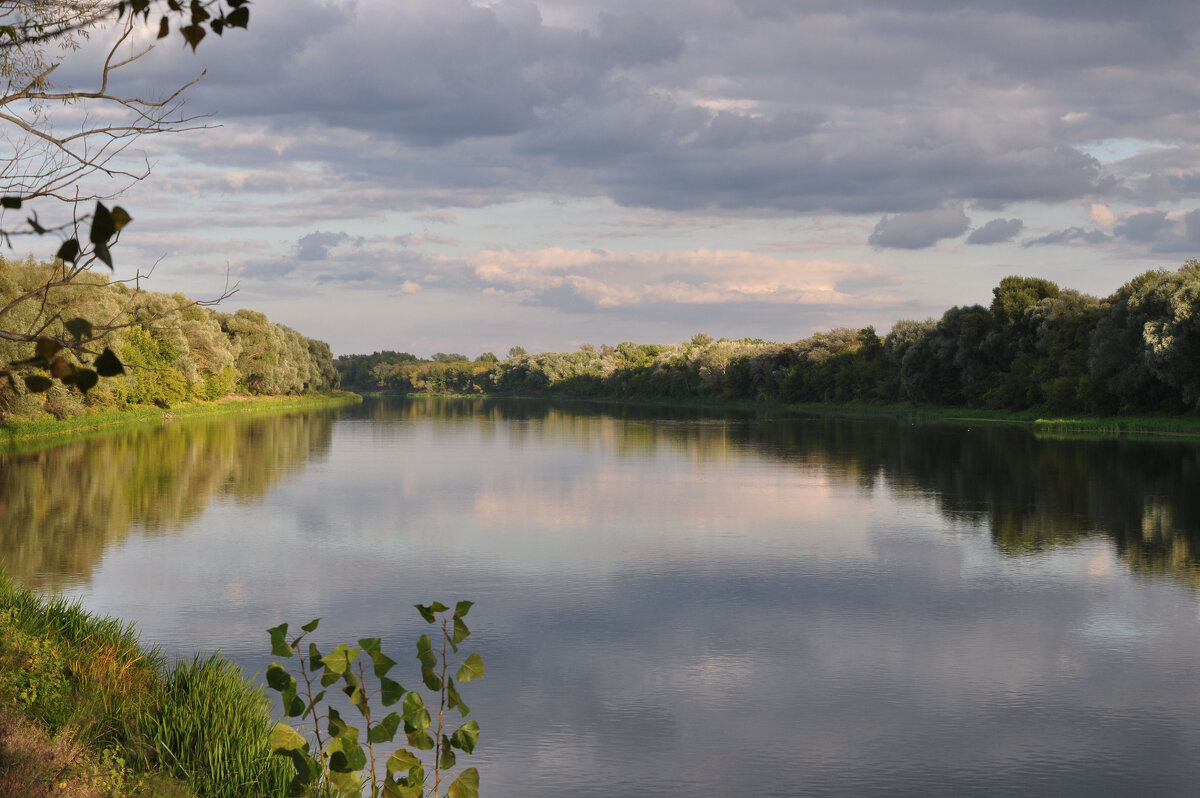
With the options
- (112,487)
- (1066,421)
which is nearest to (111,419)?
(112,487)

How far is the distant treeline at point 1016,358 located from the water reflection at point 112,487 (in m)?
39.1

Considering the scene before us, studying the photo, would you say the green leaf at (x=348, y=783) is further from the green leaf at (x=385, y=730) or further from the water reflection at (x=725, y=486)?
the water reflection at (x=725, y=486)

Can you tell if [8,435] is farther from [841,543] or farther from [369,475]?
[841,543]

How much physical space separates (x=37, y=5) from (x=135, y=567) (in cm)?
1101

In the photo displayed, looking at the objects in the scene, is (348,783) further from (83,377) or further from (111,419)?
(111,419)

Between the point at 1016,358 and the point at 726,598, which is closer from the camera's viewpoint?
the point at 726,598

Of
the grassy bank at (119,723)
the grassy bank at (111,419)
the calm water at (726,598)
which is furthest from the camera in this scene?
the grassy bank at (111,419)

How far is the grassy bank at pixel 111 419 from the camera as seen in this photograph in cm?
4162

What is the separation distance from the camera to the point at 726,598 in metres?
15.2

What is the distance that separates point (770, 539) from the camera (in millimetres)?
20391

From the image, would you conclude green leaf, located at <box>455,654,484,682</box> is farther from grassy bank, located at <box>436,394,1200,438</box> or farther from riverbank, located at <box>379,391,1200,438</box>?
grassy bank, located at <box>436,394,1200,438</box>

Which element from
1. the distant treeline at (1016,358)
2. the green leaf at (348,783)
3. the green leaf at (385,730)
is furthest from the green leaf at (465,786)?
the distant treeline at (1016,358)

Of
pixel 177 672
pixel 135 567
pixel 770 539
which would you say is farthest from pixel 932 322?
pixel 177 672

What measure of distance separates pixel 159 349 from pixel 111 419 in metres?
14.5
